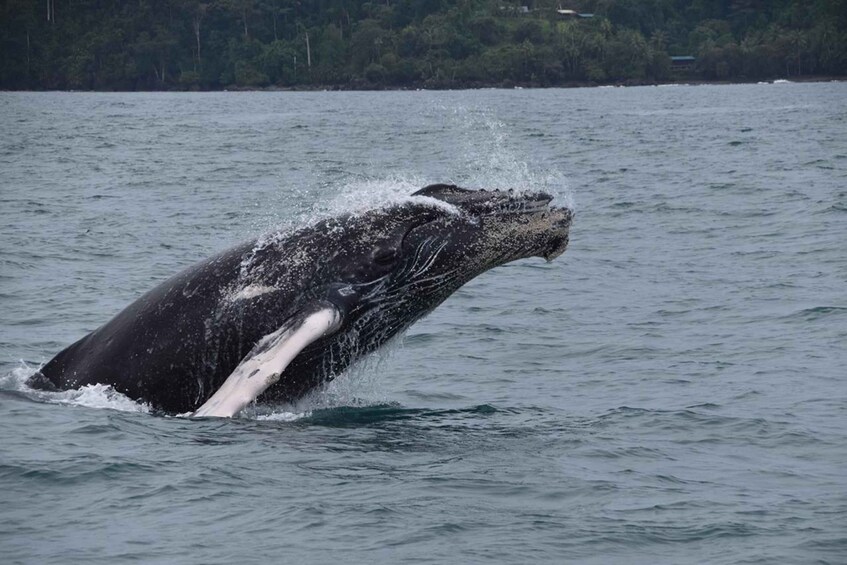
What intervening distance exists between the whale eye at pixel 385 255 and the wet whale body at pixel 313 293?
1cm

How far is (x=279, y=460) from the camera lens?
1049cm

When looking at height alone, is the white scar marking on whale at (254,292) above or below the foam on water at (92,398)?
above

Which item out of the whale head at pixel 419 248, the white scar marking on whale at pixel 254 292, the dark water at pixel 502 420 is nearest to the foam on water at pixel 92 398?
the dark water at pixel 502 420

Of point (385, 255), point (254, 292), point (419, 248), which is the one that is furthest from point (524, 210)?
point (254, 292)

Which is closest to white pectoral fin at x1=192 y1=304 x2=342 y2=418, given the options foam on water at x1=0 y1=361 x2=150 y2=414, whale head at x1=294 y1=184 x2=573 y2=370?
whale head at x1=294 y1=184 x2=573 y2=370

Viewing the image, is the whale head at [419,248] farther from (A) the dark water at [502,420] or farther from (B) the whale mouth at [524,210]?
(A) the dark water at [502,420]

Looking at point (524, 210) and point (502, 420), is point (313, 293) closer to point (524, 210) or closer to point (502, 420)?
point (524, 210)

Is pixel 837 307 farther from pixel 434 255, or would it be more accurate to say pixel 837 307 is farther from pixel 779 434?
pixel 434 255

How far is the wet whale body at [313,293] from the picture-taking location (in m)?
11.0

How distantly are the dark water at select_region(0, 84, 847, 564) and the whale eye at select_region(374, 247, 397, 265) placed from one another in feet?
1.94

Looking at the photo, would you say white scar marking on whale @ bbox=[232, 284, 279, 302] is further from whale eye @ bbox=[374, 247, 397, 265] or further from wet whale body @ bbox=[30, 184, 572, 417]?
whale eye @ bbox=[374, 247, 397, 265]

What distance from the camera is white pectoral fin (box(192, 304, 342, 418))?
1034cm

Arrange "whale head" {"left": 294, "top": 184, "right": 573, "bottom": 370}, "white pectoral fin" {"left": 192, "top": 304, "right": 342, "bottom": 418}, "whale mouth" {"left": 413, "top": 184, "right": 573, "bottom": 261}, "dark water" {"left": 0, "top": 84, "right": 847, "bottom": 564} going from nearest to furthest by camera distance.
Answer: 1. "dark water" {"left": 0, "top": 84, "right": 847, "bottom": 564}
2. "white pectoral fin" {"left": 192, "top": 304, "right": 342, "bottom": 418}
3. "whale head" {"left": 294, "top": 184, "right": 573, "bottom": 370}
4. "whale mouth" {"left": 413, "top": 184, "right": 573, "bottom": 261}

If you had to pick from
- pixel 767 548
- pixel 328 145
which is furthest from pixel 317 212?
pixel 328 145
